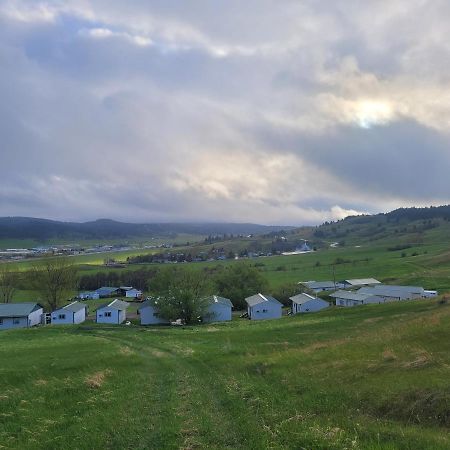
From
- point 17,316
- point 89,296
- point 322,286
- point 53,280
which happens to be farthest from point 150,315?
point 89,296

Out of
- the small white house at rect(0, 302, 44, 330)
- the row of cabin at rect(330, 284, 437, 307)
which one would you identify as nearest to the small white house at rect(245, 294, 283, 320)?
the row of cabin at rect(330, 284, 437, 307)

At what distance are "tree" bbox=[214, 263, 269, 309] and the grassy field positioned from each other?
78.9 meters

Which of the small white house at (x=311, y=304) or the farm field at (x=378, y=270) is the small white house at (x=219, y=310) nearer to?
the small white house at (x=311, y=304)

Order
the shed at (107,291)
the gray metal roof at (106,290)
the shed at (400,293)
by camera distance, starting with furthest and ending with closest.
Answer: the gray metal roof at (106,290) → the shed at (107,291) → the shed at (400,293)

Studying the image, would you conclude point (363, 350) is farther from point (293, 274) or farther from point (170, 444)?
point (293, 274)

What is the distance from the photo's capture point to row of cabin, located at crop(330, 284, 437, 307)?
96.8 m

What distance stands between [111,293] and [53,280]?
5963 cm

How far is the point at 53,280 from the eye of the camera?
4218 inches

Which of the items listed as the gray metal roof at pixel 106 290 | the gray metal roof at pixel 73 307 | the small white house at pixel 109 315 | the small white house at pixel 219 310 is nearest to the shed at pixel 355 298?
the small white house at pixel 219 310

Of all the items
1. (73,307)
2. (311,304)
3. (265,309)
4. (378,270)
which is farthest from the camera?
(378,270)

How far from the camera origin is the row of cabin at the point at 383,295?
9681cm

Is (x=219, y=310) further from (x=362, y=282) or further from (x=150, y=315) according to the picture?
(x=362, y=282)

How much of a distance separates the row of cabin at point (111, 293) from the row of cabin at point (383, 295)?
78.2 m

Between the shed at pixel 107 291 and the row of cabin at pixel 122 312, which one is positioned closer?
the row of cabin at pixel 122 312
